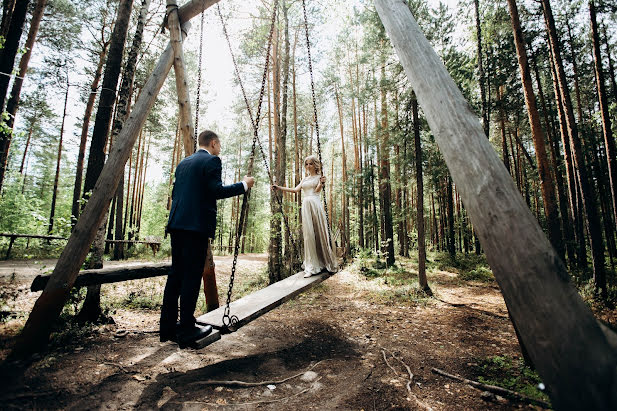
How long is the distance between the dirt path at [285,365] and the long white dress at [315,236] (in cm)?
129

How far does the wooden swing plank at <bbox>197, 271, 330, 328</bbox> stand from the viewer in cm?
329

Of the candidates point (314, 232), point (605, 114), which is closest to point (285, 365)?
point (314, 232)

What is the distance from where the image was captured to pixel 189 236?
9.46 ft

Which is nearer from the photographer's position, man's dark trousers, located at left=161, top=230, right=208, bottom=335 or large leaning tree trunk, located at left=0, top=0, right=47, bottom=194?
man's dark trousers, located at left=161, top=230, right=208, bottom=335

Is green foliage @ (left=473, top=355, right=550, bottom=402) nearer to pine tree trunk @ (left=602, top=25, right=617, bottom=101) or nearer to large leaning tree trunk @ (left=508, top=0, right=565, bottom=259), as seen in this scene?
large leaning tree trunk @ (left=508, top=0, right=565, bottom=259)

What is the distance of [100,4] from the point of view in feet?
34.7

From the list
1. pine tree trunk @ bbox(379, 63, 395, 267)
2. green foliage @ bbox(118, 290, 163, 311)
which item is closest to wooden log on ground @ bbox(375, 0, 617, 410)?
green foliage @ bbox(118, 290, 163, 311)

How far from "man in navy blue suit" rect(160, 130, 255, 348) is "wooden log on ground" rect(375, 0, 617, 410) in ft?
7.79

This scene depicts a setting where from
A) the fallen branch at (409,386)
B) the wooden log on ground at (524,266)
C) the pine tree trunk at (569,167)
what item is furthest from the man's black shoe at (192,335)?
the pine tree trunk at (569,167)

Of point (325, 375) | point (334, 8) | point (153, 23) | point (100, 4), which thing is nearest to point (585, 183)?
point (334, 8)

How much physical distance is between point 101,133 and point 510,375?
7.47m

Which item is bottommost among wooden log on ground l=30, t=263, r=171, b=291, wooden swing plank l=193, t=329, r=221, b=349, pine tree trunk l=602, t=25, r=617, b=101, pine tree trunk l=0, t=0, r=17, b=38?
wooden swing plank l=193, t=329, r=221, b=349

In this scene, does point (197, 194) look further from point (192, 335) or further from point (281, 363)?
point (281, 363)

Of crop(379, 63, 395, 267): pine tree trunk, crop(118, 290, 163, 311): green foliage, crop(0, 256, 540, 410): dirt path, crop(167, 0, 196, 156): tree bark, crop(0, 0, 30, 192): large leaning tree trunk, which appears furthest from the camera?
crop(379, 63, 395, 267): pine tree trunk
